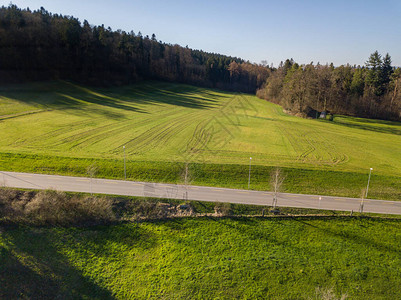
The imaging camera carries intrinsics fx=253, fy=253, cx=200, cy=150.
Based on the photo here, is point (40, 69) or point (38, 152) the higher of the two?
point (40, 69)

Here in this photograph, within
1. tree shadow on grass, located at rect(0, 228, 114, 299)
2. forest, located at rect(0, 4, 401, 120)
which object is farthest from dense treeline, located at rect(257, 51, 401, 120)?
tree shadow on grass, located at rect(0, 228, 114, 299)

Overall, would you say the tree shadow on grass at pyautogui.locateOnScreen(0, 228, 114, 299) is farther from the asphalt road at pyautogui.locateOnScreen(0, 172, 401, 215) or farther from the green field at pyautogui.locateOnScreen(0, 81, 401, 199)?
the green field at pyautogui.locateOnScreen(0, 81, 401, 199)

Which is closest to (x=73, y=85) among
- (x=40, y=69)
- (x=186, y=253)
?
(x=40, y=69)

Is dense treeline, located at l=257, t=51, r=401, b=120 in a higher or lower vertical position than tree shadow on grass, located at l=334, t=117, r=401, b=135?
higher

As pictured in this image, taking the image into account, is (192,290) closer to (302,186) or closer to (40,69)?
(302,186)

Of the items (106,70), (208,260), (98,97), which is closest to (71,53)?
(106,70)

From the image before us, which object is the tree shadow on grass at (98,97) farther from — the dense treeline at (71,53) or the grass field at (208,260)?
the grass field at (208,260)

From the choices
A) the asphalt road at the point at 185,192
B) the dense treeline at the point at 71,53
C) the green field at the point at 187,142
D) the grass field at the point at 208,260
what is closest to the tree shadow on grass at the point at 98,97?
the green field at the point at 187,142
